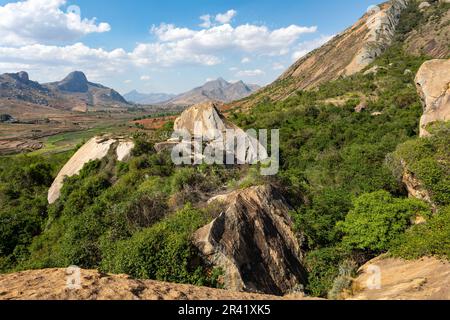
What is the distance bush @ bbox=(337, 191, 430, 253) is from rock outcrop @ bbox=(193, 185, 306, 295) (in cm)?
208

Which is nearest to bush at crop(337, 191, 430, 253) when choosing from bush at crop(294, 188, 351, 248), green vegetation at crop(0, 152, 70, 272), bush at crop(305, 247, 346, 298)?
bush at crop(294, 188, 351, 248)

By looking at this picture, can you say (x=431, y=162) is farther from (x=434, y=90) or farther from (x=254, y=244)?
(x=434, y=90)

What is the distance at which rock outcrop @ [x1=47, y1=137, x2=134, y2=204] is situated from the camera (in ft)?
63.5

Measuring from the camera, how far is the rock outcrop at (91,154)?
19.3 meters

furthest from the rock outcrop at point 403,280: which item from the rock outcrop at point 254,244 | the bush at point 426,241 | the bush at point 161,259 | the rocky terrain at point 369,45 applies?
the rocky terrain at point 369,45

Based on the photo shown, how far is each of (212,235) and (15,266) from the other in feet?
32.5

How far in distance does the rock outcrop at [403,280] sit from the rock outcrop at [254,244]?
2.16m

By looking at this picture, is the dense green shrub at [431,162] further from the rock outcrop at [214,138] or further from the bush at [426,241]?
the rock outcrop at [214,138]

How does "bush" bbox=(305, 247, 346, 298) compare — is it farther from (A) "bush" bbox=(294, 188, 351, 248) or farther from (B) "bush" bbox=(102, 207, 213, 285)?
(B) "bush" bbox=(102, 207, 213, 285)

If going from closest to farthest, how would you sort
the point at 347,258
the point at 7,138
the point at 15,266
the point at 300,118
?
1. the point at 347,258
2. the point at 15,266
3. the point at 300,118
4. the point at 7,138
